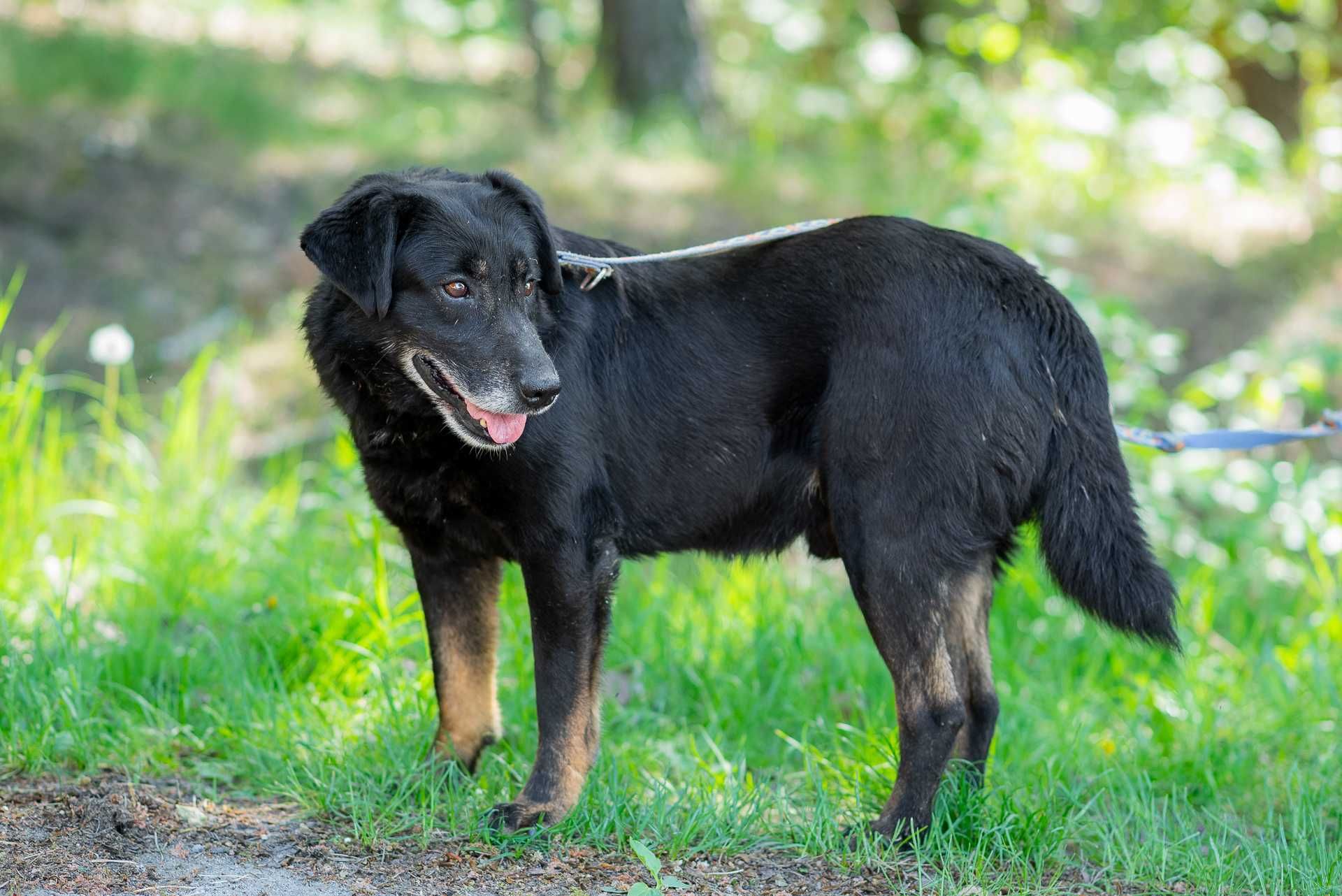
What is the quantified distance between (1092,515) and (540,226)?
165cm

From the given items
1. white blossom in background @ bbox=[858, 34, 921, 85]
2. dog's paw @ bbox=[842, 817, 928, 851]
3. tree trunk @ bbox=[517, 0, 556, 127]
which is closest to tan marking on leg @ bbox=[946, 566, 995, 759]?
dog's paw @ bbox=[842, 817, 928, 851]

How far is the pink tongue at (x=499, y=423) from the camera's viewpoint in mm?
3117

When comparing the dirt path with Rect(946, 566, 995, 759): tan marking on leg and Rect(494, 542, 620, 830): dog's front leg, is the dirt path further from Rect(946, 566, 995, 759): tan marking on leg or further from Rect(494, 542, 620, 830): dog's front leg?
Rect(946, 566, 995, 759): tan marking on leg

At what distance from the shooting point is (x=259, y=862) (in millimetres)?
3070

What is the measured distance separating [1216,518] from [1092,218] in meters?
2.75

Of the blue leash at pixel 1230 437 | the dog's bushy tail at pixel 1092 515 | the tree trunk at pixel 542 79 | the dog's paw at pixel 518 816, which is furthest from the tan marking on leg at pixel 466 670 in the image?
the tree trunk at pixel 542 79

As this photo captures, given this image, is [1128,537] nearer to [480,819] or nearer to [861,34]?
[480,819]

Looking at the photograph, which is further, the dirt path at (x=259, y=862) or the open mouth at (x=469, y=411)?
the open mouth at (x=469, y=411)

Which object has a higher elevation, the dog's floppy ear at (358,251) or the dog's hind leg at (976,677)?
the dog's floppy ear at (358,251)

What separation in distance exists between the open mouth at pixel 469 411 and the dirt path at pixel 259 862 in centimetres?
106

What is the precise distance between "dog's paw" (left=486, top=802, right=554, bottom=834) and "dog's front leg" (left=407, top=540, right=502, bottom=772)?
1.14 ft

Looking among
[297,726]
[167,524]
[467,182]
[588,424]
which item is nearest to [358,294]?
[467,182]

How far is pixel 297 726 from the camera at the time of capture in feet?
12.2

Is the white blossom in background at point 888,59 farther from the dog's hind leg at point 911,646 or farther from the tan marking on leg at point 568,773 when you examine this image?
the tan marking on leg at point 568,773
